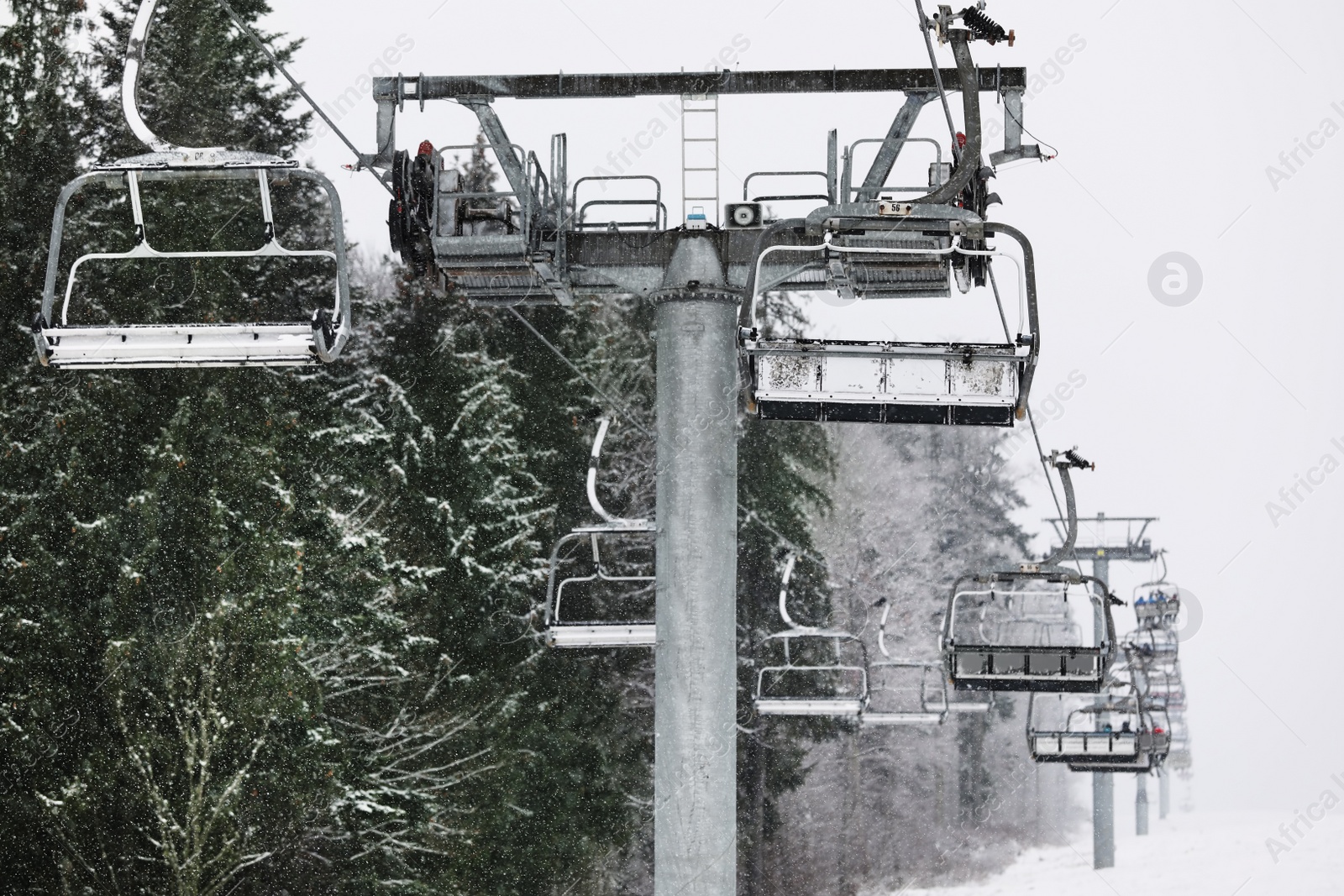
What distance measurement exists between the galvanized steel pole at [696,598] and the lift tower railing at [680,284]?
0.01 meters

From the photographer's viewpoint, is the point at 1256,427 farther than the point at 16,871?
Yes

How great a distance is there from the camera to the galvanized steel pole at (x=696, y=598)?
541 inches

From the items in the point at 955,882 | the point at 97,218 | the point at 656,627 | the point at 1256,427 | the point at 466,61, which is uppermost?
the point at 466,61

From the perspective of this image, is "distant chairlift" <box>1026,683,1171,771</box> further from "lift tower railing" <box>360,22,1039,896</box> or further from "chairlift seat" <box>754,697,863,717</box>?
"lift tower railing" <box>360,22,1039,896</box>

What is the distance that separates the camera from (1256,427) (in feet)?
287

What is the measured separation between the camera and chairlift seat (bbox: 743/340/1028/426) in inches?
385

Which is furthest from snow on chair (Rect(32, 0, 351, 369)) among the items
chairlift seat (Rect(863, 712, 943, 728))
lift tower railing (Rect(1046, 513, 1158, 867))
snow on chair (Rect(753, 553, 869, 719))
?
lift tower railing (Rect(1046, 513, 1158, 867))

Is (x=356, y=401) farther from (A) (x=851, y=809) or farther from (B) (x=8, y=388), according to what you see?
(A) (x=851, y=809)

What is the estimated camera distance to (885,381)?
9.95m

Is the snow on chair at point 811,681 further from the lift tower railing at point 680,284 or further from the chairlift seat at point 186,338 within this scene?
the chairlift seat at point 186,338

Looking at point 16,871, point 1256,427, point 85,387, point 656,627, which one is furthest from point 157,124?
point 1256,427

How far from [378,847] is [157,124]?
12.0m

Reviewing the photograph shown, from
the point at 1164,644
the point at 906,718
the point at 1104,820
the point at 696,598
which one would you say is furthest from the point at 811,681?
the point at 696,598

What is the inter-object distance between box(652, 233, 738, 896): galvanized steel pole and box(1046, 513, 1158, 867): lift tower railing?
1162 centimetres
